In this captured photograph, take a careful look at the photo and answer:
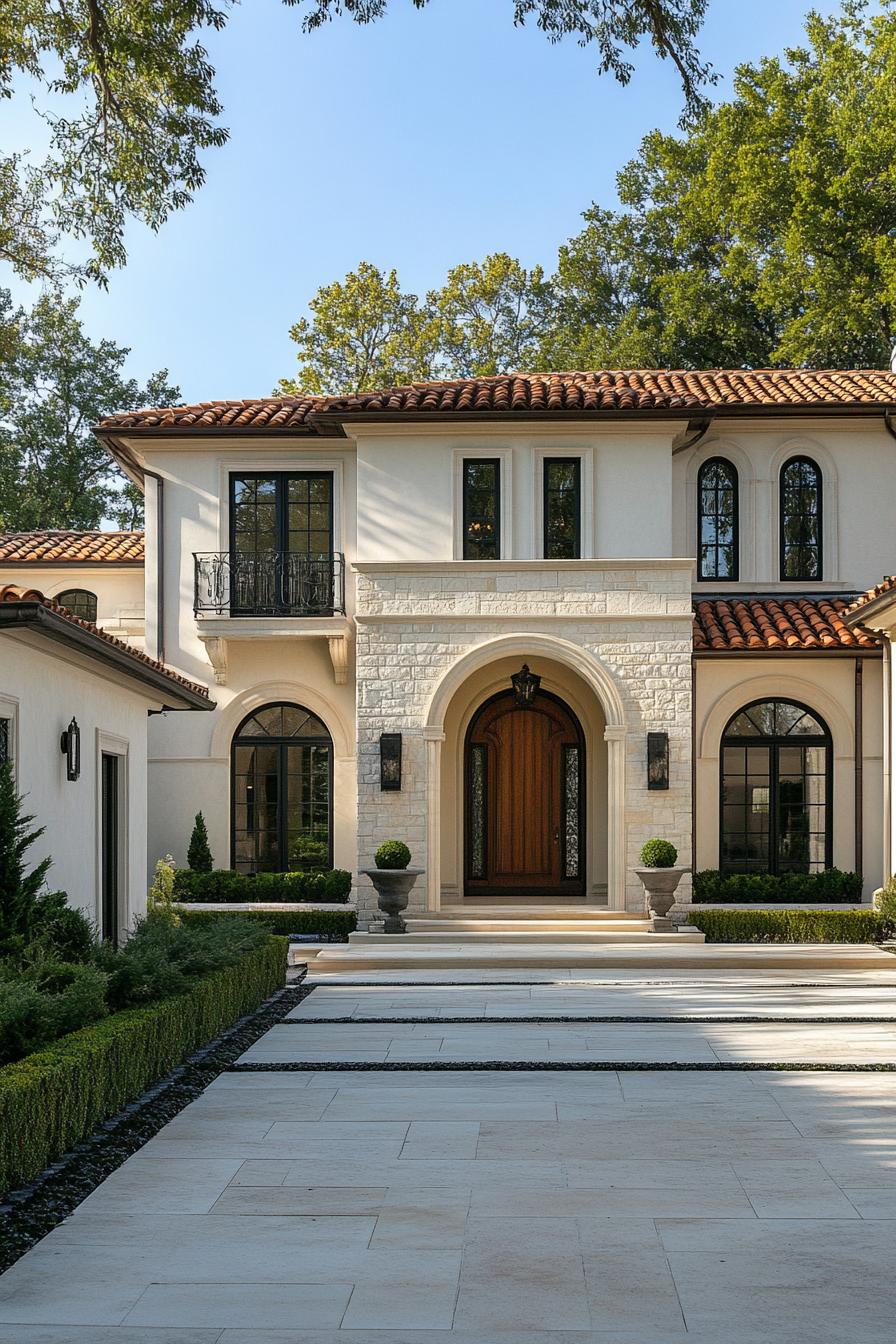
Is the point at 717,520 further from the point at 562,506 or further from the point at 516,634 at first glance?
the point at 516,634

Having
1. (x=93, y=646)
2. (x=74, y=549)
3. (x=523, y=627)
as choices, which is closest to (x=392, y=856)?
(x=523, y=627)

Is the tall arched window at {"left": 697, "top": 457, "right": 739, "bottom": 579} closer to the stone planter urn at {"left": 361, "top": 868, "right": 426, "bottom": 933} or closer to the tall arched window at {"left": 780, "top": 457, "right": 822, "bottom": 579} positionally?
the tall arched window at {"left": 780, "top": 457, "right": 822, "bottom": 579}

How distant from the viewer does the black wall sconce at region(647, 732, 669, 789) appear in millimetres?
20719

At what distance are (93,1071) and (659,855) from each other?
510 inches

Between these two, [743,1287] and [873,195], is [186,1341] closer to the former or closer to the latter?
[743,1287]

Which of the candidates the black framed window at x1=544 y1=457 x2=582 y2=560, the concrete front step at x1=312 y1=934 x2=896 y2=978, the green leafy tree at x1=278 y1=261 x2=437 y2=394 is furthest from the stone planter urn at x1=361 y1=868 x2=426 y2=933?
the green leafy tree at x1=278 y1=261 x2=437 y2=394

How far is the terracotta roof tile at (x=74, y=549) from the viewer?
987 inches

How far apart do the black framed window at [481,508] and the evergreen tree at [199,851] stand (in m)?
5.65

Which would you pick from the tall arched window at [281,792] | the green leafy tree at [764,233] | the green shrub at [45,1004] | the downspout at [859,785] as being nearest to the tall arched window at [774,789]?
the downspout at [859,785]

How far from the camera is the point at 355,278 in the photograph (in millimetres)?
38406

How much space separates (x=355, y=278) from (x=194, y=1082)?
31.3 m

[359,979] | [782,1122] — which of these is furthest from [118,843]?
[782,1122]

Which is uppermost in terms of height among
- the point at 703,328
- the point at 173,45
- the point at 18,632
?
the point at 703,328

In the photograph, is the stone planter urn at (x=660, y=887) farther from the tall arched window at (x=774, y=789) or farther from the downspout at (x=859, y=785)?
the downspout at (x=859, y=785)
